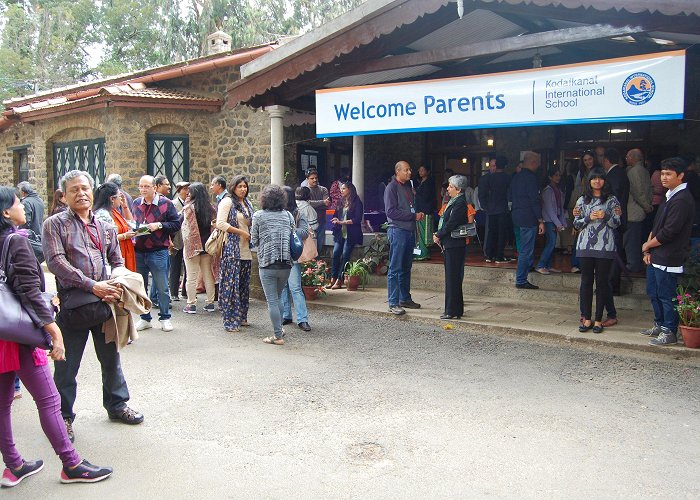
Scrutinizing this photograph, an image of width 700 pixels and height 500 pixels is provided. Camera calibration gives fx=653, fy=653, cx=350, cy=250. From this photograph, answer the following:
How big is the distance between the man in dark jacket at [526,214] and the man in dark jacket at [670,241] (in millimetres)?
2271

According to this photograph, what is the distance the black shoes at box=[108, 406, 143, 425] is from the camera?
15.3 feet

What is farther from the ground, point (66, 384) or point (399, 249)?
point (399, 249)

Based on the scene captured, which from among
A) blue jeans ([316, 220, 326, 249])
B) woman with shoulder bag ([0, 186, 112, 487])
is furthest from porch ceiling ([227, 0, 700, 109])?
woman with shoulder bag ([0, 186, 112, 487])

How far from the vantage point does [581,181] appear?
10461 millimetres

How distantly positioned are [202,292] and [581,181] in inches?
247

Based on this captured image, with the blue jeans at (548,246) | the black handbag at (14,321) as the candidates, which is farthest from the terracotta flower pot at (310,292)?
the black handbag at (14,321)

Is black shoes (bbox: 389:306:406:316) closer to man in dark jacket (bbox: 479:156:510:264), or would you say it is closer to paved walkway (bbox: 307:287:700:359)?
paved walkway (bbox: 307:287:700:359)

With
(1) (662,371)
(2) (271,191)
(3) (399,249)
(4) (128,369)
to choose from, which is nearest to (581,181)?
(3) (399,249)

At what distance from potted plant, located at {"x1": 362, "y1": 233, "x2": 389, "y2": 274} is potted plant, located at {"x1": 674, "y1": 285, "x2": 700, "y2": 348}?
4.60 m

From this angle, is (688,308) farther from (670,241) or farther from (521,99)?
(521,99)

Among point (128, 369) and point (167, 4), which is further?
point (167, 4)

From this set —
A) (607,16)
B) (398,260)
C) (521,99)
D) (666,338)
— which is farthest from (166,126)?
(666,338)

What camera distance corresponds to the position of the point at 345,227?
32.2 feet

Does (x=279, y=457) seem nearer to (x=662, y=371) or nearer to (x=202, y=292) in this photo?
(x=662, y=371)
